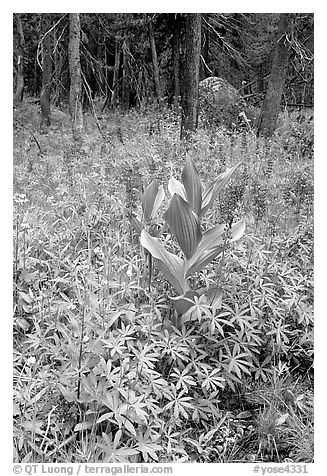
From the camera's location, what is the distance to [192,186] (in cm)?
277

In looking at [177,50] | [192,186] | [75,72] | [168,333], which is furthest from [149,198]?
[177,50]

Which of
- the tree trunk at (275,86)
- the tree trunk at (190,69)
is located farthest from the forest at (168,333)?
the tree trunk at (275,86)

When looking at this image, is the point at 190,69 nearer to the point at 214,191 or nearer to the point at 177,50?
the point at 214,191

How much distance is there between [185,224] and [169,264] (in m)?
0.26

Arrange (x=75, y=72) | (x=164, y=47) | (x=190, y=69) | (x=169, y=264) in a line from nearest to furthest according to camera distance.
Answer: (x=169, y=264)
(x=190, y=69)
(x=75, y=72)
(x=164, y=47)

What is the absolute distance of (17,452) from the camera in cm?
208

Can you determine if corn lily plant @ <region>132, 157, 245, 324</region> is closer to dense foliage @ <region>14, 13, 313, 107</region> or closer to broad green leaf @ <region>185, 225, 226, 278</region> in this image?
broad green leaf @ <region>185, 225, 226, 278</region>

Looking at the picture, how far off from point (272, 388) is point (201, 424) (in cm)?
45

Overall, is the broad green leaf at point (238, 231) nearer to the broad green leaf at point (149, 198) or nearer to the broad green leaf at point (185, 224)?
the broad green leaf at point (185, 224)

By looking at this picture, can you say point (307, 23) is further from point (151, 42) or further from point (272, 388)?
point (272, 388)

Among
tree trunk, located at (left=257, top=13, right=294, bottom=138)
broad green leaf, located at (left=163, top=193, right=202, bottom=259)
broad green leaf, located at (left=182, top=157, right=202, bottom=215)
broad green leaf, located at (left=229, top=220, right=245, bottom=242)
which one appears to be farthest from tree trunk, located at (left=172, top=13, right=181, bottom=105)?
broad green leaf, located at (left=163, top=193, right=202, bottom=259)

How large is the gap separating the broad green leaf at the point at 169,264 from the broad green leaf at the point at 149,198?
0.36 meters

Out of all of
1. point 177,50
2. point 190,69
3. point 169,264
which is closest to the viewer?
point 169,264

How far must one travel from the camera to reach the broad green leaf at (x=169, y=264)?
2.69 meters
